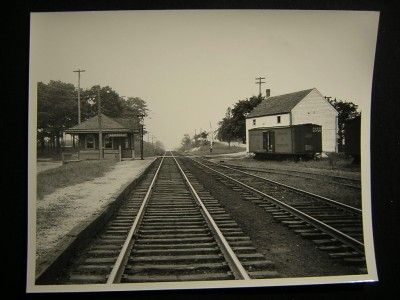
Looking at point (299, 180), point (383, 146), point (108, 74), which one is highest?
point (108, 74)

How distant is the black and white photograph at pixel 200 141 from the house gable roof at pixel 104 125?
0.01 m

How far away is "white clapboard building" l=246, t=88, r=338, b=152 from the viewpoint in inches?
148

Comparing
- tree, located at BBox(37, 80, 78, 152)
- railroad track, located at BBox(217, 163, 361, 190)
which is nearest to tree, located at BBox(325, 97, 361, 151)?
railroad track, located at BBox(217, 163, 361, 190)

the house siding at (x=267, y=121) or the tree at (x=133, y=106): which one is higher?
the tree at (x=133, y=106)

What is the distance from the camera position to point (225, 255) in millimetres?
3158

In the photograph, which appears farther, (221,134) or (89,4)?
(221,134)

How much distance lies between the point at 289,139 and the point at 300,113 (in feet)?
1.17

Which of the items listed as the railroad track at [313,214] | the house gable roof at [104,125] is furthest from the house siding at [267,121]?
the house gable roof at [104,125]

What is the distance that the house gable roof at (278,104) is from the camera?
3.75 metres

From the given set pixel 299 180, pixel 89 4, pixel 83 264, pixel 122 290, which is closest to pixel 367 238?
pixel 299 180

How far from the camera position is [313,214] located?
3701 mm

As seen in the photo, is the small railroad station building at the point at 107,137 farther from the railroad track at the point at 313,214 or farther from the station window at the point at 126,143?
the railroad track at the point at 313,214
